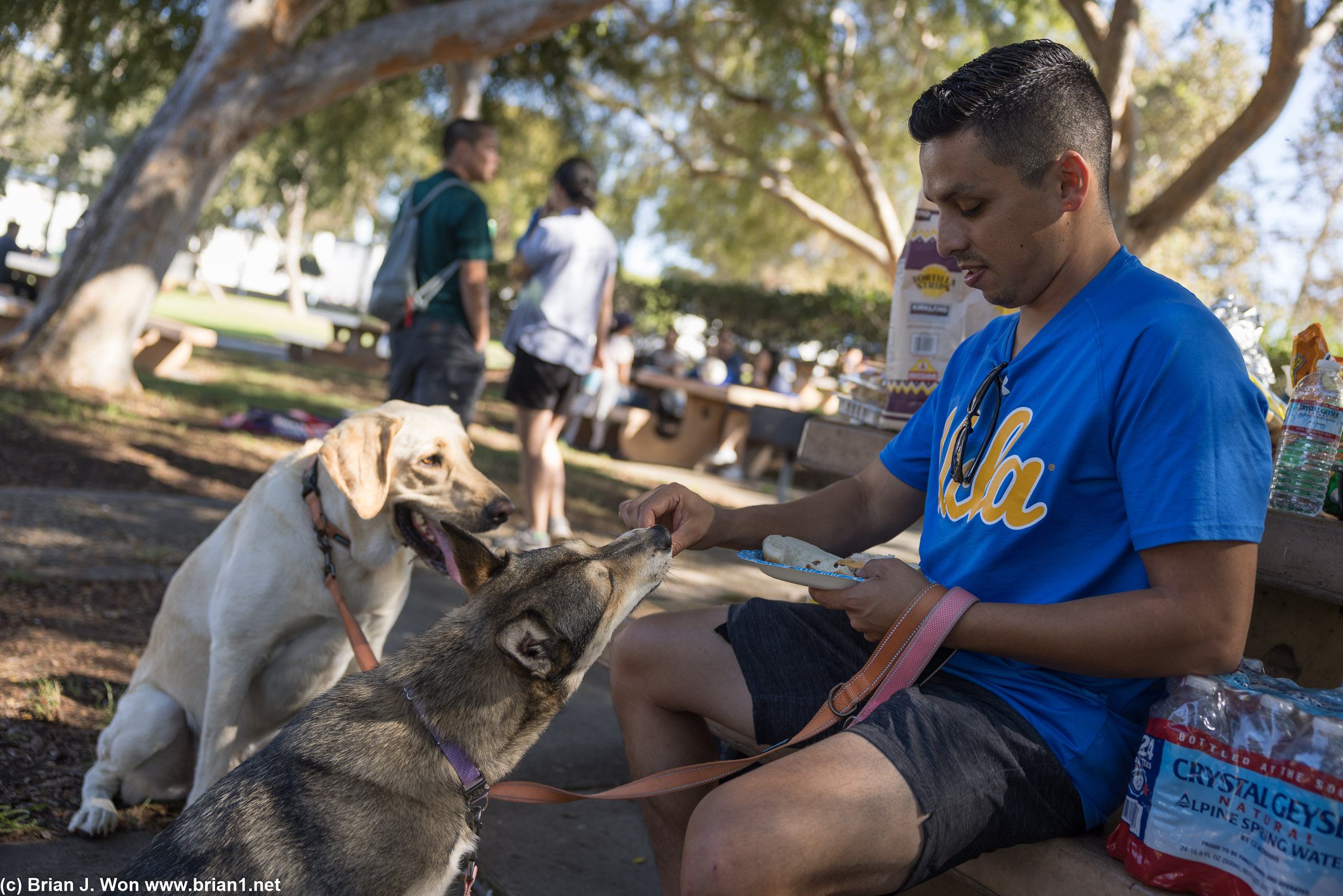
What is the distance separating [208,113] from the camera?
9.62 m

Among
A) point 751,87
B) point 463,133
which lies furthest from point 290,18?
point 751,87

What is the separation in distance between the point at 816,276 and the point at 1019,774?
45.1 metres

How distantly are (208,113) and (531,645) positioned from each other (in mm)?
9625

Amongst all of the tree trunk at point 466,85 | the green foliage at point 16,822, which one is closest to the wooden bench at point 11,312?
the tree trunk at point 466,85

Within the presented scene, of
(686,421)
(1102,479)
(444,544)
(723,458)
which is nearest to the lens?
(1102,479)

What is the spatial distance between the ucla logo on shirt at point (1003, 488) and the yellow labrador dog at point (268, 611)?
58.3 inches

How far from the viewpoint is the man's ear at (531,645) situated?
2154 mm

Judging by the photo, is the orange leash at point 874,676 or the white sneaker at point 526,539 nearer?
the orange leash at point 874,676

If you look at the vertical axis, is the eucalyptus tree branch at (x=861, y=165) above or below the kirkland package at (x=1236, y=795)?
above

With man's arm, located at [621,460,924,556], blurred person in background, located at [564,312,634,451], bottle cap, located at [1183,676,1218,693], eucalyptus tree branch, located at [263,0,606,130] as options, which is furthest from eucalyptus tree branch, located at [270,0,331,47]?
bottle cap, located at [1183,676,1218,693]

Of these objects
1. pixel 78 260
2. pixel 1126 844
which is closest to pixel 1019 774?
pixel 1126 844

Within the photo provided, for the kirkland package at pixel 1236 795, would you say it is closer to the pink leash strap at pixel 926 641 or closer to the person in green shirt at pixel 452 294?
the pink leash strap at pixel 926 641

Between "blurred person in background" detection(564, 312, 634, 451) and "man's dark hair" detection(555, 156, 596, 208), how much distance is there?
3.78 meters

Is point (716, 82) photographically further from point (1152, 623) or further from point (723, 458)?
point (1152, 623)
